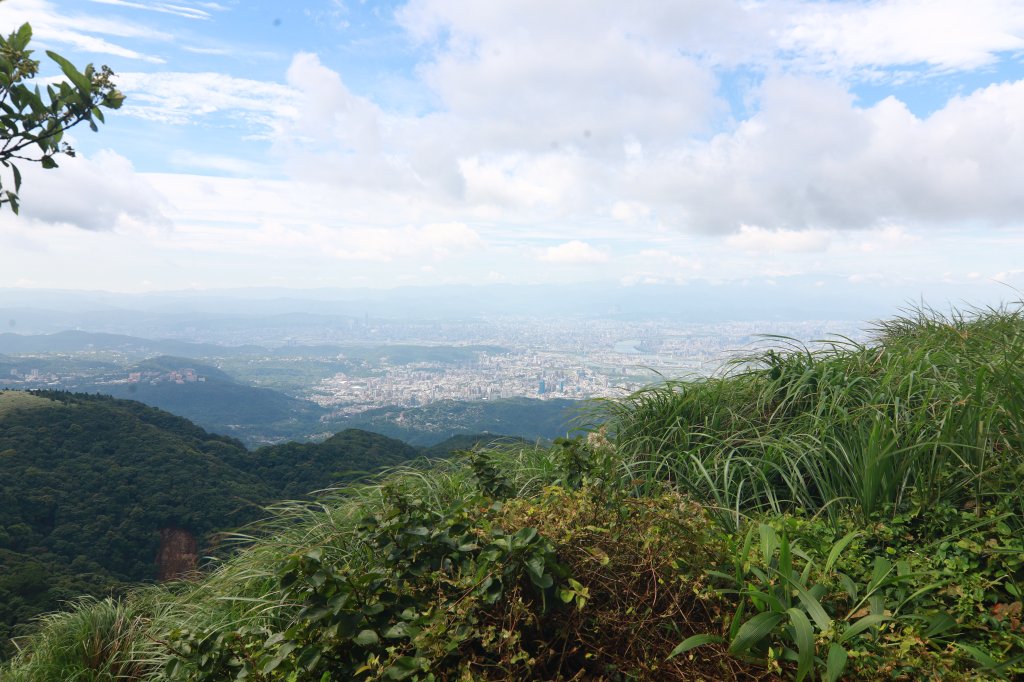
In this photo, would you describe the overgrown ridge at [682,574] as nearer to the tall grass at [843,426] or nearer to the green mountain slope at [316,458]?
the tall grass at [843,426]

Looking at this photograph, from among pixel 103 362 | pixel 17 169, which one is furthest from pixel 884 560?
pixel 103 362

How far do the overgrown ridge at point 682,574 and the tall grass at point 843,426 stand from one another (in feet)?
0.06

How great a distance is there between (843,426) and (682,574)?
174 cm

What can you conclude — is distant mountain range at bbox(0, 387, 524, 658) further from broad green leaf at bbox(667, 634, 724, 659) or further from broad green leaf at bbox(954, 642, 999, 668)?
broad green leaf at bbox(954, 642, 999, 668)

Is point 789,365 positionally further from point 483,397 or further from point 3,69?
point 483,397

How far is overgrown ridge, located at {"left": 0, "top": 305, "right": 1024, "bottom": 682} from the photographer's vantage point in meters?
1.87

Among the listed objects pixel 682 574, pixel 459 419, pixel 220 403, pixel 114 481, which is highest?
pixel 682 574

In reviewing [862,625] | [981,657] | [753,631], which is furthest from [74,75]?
[981,657]

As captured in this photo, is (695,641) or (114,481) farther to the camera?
(114,481)

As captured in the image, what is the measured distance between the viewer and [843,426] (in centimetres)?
321

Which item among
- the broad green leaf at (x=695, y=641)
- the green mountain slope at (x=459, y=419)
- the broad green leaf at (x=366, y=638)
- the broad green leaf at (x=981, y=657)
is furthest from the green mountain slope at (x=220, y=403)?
the broad green leaf at (x=981, y=657)

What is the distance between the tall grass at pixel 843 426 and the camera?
267 cm

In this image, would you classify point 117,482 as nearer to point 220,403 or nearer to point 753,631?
point 753,631

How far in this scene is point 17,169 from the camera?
183cm
